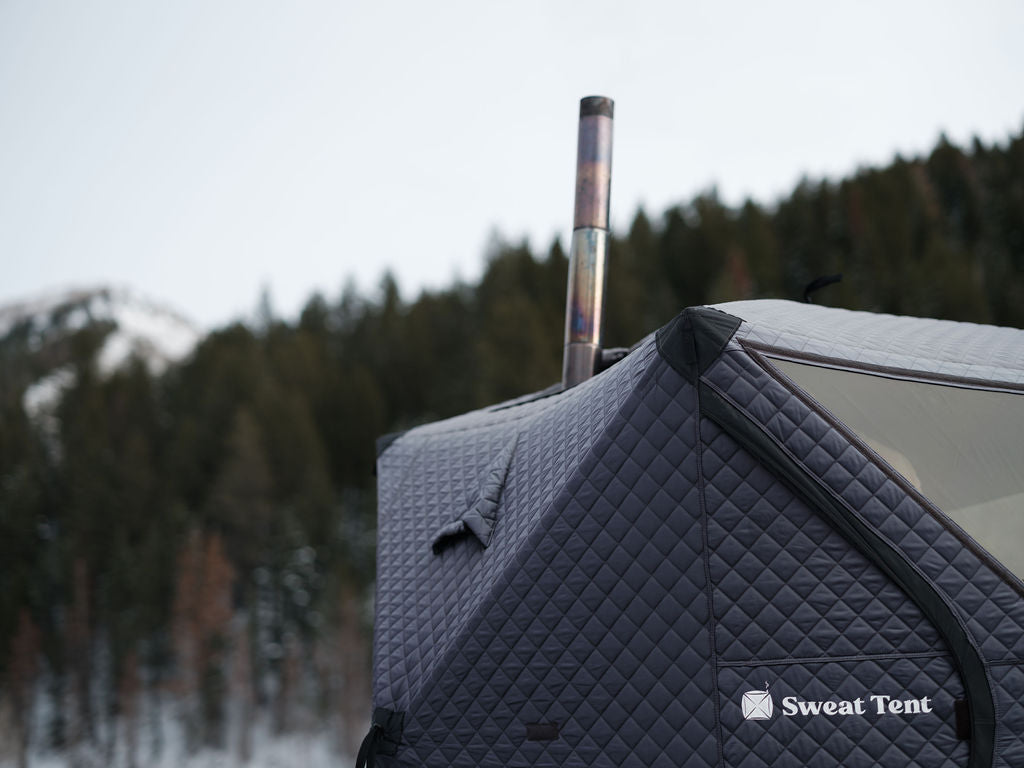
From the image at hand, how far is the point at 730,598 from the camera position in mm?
1953

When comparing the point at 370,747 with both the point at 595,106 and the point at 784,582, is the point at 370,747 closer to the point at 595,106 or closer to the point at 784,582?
the point at 784,582

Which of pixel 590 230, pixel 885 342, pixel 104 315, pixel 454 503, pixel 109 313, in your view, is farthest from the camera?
pixel 109 313

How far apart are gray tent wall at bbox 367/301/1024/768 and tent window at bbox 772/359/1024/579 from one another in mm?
55

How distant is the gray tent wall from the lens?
189 cm

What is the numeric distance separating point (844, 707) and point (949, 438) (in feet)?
2.35

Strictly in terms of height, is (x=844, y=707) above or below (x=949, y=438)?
below

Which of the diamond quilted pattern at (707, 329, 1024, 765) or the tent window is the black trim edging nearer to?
the diamond quilted pattern at (707, 329, 1024, 765)

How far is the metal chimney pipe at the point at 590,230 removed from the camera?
320 cm

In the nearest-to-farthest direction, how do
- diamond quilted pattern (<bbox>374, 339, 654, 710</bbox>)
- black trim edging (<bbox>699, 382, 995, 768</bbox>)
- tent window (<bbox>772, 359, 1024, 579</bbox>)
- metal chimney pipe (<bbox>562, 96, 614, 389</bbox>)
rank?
black trim edging (<bbox>699, 382, 995, 768</bbox>) < tent window (<bbox>772, 359, 1024, 579</bbox>) < diamond quilted pattern (<bbox>374, 339, 654, 710</bbox>) < metal chimney pipe (<bbox>562, 96, 614, 389</bbox>)

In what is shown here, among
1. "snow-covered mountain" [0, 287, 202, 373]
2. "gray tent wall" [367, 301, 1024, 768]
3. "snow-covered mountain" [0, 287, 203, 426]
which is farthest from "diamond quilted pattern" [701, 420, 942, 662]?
"snow-covered mountain" [0, 287, 202, 373]

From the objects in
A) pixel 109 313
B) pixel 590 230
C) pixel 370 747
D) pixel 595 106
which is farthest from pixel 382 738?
pixel 109 313

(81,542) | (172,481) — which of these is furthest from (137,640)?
(172,481)

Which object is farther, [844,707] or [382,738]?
[382,738]

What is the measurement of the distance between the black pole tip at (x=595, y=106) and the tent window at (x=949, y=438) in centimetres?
169
